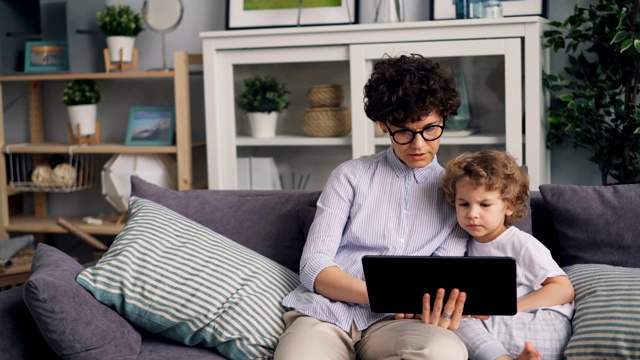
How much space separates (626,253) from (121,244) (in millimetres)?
1181

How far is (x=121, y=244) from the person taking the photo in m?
1.95

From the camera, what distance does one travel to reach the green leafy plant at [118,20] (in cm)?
338

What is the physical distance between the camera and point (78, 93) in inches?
137

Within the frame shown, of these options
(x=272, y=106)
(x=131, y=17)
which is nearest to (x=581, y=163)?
(x=272, y=106)

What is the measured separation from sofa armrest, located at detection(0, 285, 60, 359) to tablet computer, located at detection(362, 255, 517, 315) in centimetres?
72

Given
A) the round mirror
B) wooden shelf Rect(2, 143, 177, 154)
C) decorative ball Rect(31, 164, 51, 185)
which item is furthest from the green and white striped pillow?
decorative ball Rect(31, 164, 51, 185)

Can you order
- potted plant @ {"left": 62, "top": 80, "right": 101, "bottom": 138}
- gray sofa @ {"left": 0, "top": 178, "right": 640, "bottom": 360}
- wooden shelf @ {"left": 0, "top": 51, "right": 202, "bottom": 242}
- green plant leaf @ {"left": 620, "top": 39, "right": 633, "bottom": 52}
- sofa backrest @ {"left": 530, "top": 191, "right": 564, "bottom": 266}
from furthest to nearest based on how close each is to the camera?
1. potted plant @ {"left": 62, "top": 80, "right": 101, "bottom": 138}
2. wooden shelf @ {"left": 0, "top": 51, "right": 202, "bottom": 242}
3. green plant leaf @ {"left": 620, "top": 39, "right": 633, "bottom": 52}
4. sofa backrest @ {"left": 530, "top": 191, "right": 564, "bottom": 266}
5. gray sofa @ {"left": 0, "top": 178, "right": 640, "bottom": 360}

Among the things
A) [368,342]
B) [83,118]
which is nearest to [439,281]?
[368,342]

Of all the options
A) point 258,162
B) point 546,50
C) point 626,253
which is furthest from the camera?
point 258,162

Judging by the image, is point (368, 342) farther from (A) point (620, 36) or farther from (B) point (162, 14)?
(B) point (162, 14)

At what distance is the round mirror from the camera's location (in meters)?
3.37

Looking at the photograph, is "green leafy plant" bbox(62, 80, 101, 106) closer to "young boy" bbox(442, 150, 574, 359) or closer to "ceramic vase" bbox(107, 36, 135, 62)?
"ceramic vase" bbox(107, 36, 135, 62)

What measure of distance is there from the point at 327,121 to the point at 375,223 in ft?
3.82

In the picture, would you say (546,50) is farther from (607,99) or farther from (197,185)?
(197,185)
